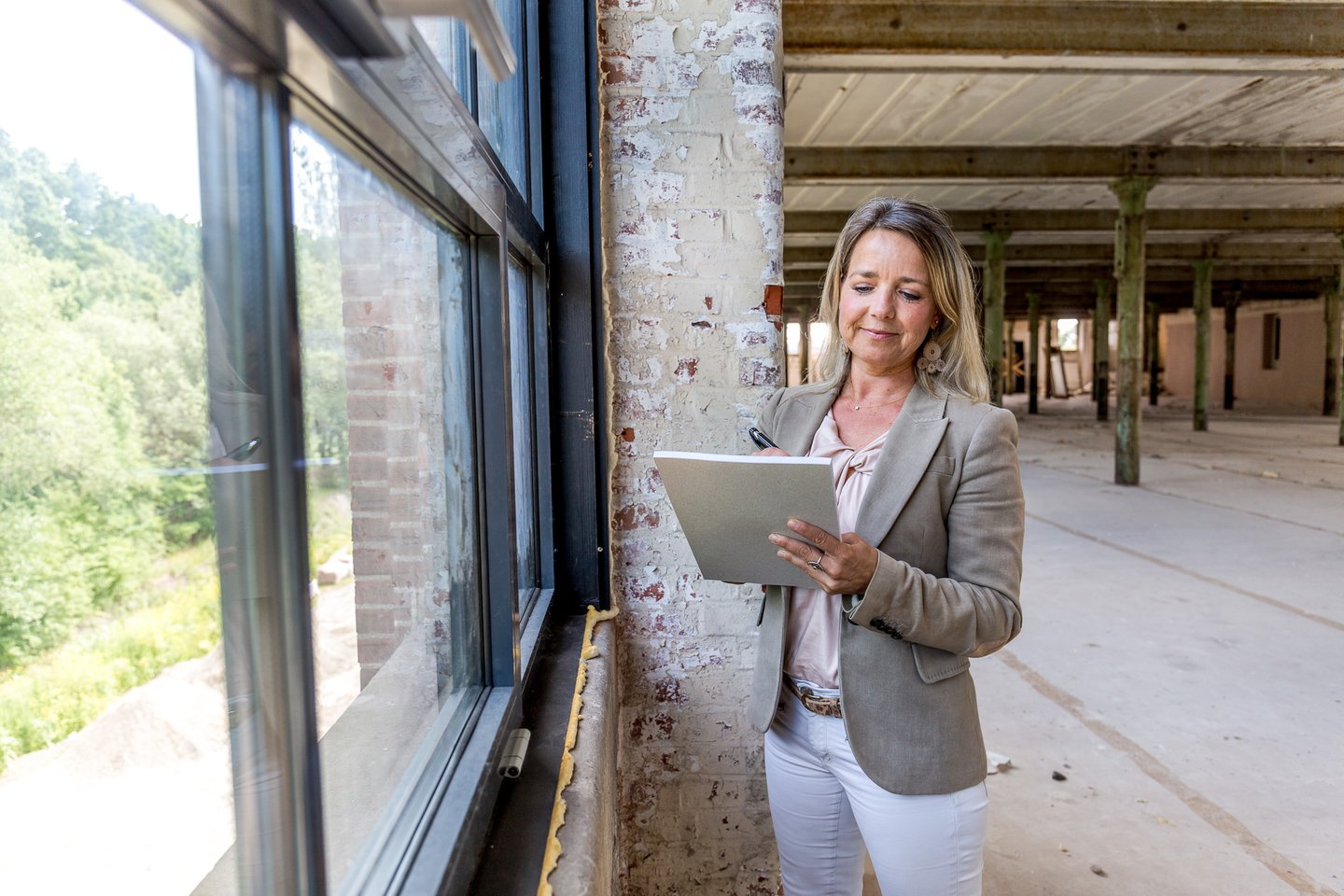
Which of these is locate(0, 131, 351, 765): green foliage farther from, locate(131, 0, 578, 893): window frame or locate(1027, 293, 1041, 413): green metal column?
locate(1027, 293, 1041, 413): green metal column

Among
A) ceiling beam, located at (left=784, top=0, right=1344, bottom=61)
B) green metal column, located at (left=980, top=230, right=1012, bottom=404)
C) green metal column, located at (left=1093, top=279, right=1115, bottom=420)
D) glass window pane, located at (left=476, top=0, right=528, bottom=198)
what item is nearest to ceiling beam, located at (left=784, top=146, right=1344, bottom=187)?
ceiling beam, located at (left=784, top=0, right=1344, bottom=61)

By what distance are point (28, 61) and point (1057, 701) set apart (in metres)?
3.99

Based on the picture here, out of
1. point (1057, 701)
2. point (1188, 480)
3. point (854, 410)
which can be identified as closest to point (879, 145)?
point (1188, 480)

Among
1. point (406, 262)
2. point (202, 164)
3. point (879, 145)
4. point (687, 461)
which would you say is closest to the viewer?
point (202, 164)

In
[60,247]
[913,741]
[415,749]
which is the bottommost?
[913,741]

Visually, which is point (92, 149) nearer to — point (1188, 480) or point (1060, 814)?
point (1060, 814)

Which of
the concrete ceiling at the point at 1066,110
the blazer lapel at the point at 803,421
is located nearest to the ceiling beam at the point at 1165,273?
the concrete ceiling at the point at 1066,110

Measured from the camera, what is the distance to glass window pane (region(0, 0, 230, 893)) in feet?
1.44

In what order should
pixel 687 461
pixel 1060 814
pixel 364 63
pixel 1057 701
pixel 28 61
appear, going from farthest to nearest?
pixel 1057 701
pixel 1060 814
pixel 687 461
pixel 364 63
pixel 28 61

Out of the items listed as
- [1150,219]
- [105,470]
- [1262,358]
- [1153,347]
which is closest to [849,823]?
[105,470]

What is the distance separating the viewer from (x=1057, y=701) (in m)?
3.70

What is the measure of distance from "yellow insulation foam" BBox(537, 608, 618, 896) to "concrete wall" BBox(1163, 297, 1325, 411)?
75.8 ft

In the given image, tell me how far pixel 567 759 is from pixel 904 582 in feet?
2.00

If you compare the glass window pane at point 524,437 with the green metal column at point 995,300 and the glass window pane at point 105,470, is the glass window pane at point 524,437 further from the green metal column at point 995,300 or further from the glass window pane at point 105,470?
the green metal column at point 995,300
